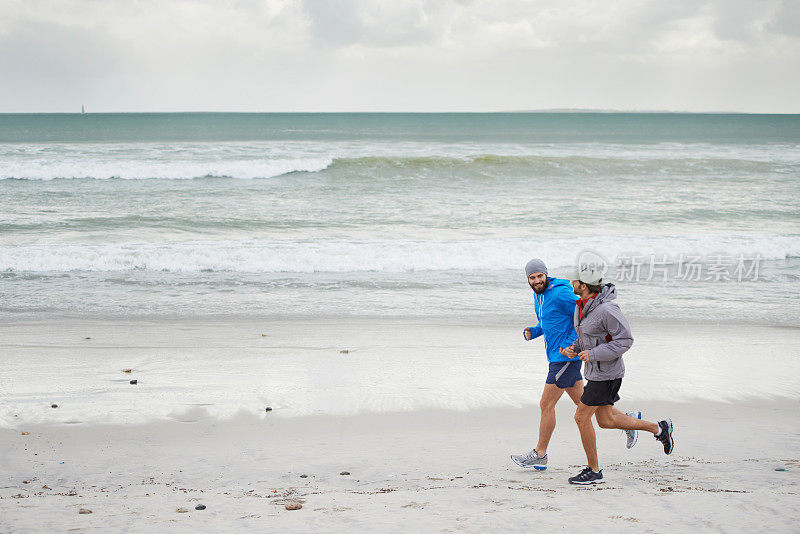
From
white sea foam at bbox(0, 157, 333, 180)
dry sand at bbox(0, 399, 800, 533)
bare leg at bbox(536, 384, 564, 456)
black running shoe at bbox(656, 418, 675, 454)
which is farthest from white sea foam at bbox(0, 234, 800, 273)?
white sea foam at bbox(0, 157, 333, 180)

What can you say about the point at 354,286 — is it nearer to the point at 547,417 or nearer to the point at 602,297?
the point at 547,417

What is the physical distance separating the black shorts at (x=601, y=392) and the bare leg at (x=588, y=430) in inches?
2.3

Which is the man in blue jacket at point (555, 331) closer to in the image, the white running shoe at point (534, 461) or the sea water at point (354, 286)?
the white running shoe at point (534, 461)

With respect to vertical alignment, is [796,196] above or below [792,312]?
above

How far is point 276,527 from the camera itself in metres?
3.21

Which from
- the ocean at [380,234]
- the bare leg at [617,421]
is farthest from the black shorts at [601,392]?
the ocean at [380,234]

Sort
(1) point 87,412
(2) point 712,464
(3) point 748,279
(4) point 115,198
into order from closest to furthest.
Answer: (2) point 712,464, (1) point 87,412, (3) point 748,279, (4) point 115,198

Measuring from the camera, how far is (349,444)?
15.6 ft

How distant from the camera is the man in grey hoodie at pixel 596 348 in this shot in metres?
3.70

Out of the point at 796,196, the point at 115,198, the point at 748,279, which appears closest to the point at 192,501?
the point at 748,279

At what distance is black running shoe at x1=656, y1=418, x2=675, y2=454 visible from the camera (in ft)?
13.8

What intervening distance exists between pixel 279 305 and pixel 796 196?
18.4 m

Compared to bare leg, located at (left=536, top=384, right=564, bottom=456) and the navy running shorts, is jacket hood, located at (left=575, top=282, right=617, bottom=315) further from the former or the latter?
bare leg, located at (left=536, top=384, right=564, bottom=456)

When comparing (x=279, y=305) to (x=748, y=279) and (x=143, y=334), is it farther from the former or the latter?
(x=748, y=279)
